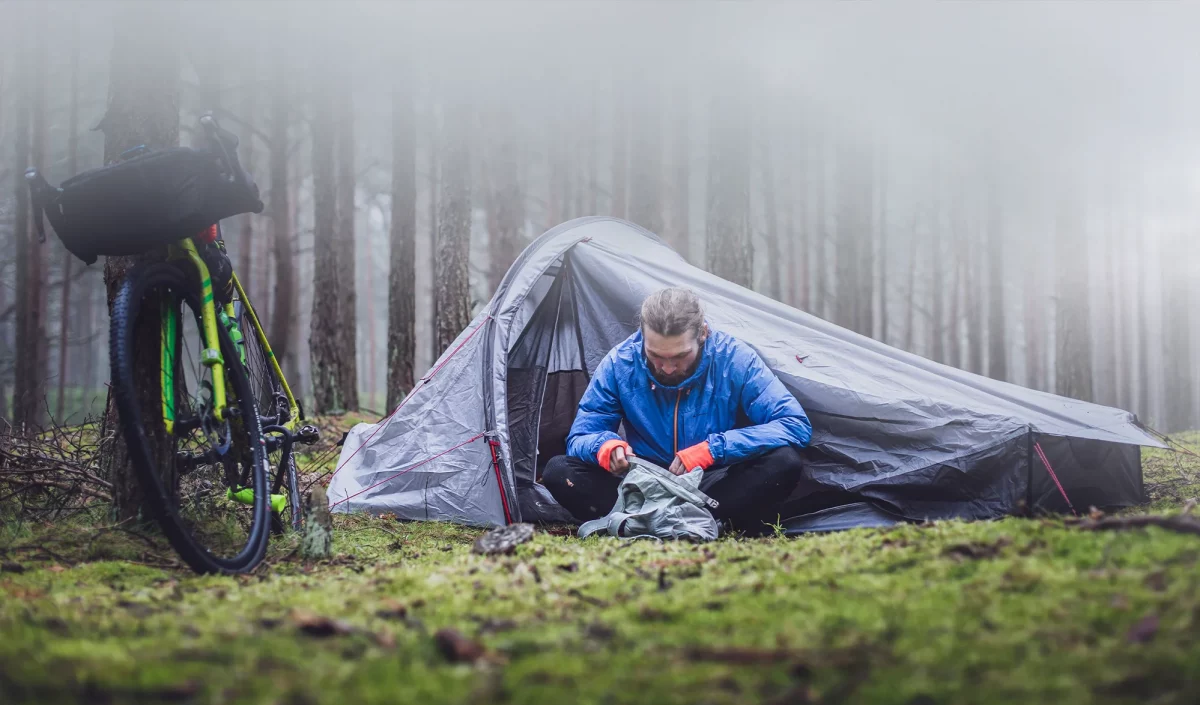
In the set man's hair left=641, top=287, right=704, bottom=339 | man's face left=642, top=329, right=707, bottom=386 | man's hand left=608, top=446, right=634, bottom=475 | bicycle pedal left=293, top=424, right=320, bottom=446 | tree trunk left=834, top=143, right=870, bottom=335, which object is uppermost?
tree trunk left=834, top=143, right=870, bottom=335

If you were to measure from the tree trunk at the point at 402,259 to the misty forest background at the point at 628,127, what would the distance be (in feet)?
0.10

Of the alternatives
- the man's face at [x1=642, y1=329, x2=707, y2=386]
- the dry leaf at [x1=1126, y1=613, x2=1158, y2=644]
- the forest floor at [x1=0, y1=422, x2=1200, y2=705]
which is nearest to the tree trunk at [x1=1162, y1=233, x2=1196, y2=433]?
the man's face at [x1=642, y1=329, x2=707, y2=386]

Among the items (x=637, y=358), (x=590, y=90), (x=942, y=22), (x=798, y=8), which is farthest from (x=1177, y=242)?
(x=637, y=358)

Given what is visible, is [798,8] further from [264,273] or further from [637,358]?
[264,273]

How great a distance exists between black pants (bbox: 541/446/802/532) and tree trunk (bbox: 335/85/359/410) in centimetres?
560

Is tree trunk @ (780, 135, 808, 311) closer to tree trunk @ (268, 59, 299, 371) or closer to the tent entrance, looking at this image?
tree trunk @ (268, 59, 299, 371)

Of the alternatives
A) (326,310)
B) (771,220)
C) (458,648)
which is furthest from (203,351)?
(771,220)

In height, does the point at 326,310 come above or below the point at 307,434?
above

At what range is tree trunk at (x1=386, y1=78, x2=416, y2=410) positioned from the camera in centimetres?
839

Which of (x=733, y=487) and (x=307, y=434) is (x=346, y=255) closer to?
(x=307, y=434)

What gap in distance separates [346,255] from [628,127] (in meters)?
8.49

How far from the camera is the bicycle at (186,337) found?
7.59 feet

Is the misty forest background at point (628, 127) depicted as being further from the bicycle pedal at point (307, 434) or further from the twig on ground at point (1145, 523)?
the twig on ground at point (1145, 523)

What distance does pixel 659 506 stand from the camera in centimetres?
331
